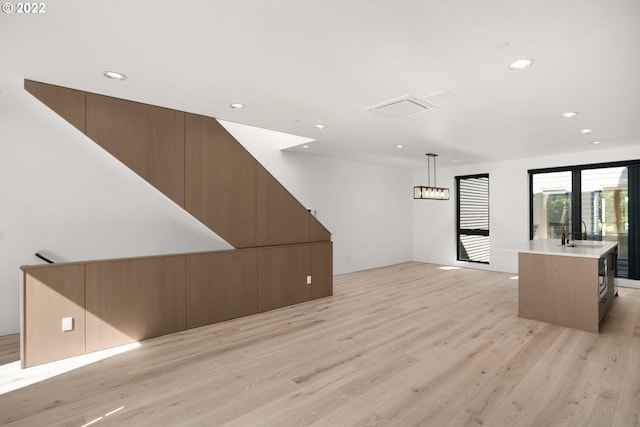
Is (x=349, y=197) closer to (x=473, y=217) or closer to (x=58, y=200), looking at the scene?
(x=473, y=217)

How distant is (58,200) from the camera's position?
156 inches

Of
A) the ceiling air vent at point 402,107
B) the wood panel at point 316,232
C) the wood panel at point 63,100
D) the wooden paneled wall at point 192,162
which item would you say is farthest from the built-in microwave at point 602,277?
the wood panel at point 63,100

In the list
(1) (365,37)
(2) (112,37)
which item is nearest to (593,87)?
(1) (365,37)

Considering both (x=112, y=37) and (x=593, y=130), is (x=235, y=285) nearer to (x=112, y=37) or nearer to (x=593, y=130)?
(x=112, y=37)

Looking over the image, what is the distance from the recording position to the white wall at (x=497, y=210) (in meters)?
6.74

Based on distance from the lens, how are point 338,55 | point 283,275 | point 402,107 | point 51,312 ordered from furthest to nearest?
point 283,275 → point 402,107 → point 51,312 → point 338,55

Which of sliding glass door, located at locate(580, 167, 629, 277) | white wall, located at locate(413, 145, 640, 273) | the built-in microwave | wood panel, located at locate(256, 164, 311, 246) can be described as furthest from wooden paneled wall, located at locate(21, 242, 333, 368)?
sliding glass door, located at locate(580, 167, 629, 277)

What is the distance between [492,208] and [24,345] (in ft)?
28.3

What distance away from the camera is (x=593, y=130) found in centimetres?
485

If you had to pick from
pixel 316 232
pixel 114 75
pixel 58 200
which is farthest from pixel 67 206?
pixel 316 232

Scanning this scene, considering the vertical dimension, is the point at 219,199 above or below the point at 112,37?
below

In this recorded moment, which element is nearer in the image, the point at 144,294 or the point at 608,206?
the point at 144,294

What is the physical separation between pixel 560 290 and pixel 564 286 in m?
0.07

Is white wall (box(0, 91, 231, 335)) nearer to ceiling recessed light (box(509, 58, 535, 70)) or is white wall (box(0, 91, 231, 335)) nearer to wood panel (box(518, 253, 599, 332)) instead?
ceiling recessed light (box(509, 58, 535, 70))
